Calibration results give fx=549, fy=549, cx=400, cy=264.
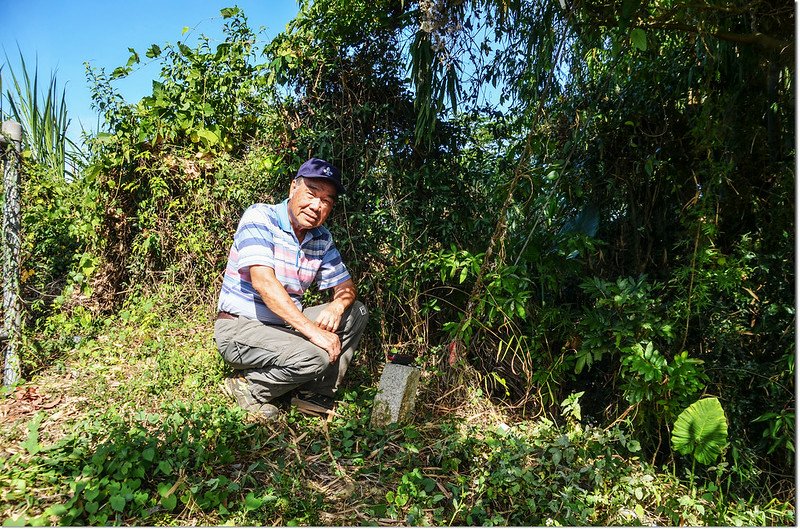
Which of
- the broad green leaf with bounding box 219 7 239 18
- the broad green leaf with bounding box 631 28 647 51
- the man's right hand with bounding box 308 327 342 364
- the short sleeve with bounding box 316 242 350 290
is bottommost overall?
the man's right hand with bounding box 308 327 342 364

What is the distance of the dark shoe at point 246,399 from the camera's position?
10.4ft

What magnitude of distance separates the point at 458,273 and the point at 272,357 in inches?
52.6

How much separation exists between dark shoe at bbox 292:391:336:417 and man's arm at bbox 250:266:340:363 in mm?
400

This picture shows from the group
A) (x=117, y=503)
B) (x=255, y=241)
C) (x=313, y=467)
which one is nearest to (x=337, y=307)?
(x=255, y=241)

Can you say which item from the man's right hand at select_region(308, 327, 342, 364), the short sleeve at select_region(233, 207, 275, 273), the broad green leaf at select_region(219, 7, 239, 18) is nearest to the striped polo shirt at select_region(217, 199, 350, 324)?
the short sleeve at select_region(233, 207, 275, 273)

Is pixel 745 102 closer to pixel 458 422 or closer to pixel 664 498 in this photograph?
pixel 664 498

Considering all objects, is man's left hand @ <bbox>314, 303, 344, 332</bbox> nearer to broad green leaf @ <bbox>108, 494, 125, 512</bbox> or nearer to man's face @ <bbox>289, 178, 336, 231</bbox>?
man's face @ <bbox>289, 178, 336, 231</bbox>

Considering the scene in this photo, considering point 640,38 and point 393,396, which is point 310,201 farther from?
point 640,38

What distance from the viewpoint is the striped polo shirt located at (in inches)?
124

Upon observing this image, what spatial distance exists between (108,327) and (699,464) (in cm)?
414

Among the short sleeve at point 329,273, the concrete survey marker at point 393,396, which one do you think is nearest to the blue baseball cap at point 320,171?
the short sleeve at point 329,273

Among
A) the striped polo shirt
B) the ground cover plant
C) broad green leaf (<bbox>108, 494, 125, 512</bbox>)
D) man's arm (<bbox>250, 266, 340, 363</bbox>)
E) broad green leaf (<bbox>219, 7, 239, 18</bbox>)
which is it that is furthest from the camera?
broad green leaf (<bbox>219, 7, 239, 18</bbox>)

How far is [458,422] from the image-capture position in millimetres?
3279

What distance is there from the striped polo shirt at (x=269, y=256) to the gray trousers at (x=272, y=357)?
0.32 feet
